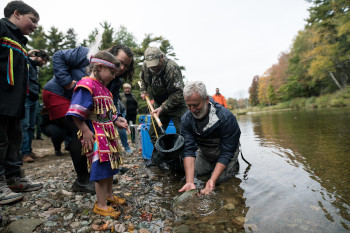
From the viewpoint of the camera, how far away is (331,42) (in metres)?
25.2

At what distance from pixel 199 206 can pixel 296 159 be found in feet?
7.81

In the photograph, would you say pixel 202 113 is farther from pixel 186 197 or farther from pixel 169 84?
pixel 169 84

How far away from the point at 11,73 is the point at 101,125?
3.63ft

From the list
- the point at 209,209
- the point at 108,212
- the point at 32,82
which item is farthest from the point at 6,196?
the point at 32,82

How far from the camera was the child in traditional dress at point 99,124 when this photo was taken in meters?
1.78

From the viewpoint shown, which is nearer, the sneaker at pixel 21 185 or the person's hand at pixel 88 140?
the person's hand at pixel 88 140

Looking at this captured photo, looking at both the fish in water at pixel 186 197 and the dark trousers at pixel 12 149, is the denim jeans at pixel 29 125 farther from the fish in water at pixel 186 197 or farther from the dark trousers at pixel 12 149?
the fish in water at pixel 186 197

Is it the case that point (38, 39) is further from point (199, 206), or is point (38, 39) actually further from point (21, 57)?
point (199, 206)

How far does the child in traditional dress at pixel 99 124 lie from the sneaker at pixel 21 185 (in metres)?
Result: 1.13

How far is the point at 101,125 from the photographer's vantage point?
1.92m

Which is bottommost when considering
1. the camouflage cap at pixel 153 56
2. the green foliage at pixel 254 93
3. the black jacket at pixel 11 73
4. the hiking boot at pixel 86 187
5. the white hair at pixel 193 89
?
the hiking boot at pixel 86 187

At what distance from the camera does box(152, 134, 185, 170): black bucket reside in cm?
256

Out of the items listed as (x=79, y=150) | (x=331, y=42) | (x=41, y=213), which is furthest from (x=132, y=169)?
(x=331, y=42)

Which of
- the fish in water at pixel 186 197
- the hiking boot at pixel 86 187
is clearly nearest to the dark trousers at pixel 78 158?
the hiking boot at pixel 86 187
